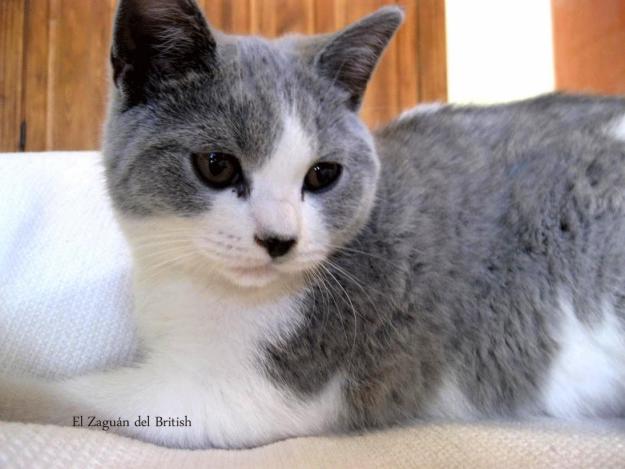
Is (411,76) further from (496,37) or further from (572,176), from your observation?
(572,176)

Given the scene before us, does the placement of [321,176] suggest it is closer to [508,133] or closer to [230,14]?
[508,133]

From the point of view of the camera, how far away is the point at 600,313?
3.42 ft

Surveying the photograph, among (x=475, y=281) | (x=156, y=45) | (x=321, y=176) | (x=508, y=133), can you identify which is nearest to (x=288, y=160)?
(x=321, y=176)

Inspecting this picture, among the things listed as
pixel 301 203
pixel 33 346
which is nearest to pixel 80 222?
pixel 33 346

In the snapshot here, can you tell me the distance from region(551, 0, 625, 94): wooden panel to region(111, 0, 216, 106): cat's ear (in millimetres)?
1485

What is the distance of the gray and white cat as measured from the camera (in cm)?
90

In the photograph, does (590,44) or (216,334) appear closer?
(216,334)

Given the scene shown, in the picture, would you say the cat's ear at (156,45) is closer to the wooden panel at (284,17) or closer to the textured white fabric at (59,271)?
the textured white fabric at (59,271)

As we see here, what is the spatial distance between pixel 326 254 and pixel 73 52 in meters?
2.48

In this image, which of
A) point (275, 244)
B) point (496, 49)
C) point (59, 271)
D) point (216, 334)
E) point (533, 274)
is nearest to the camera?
point (275, 244)

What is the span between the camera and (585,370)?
1.07 m

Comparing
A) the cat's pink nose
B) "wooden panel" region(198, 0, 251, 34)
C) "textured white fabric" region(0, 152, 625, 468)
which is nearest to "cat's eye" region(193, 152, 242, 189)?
the cat's pink nose

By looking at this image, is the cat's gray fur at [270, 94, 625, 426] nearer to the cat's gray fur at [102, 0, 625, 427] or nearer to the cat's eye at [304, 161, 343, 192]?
the cat's gray fur at [102, 0, 625, 427]

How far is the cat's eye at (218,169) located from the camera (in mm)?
886
